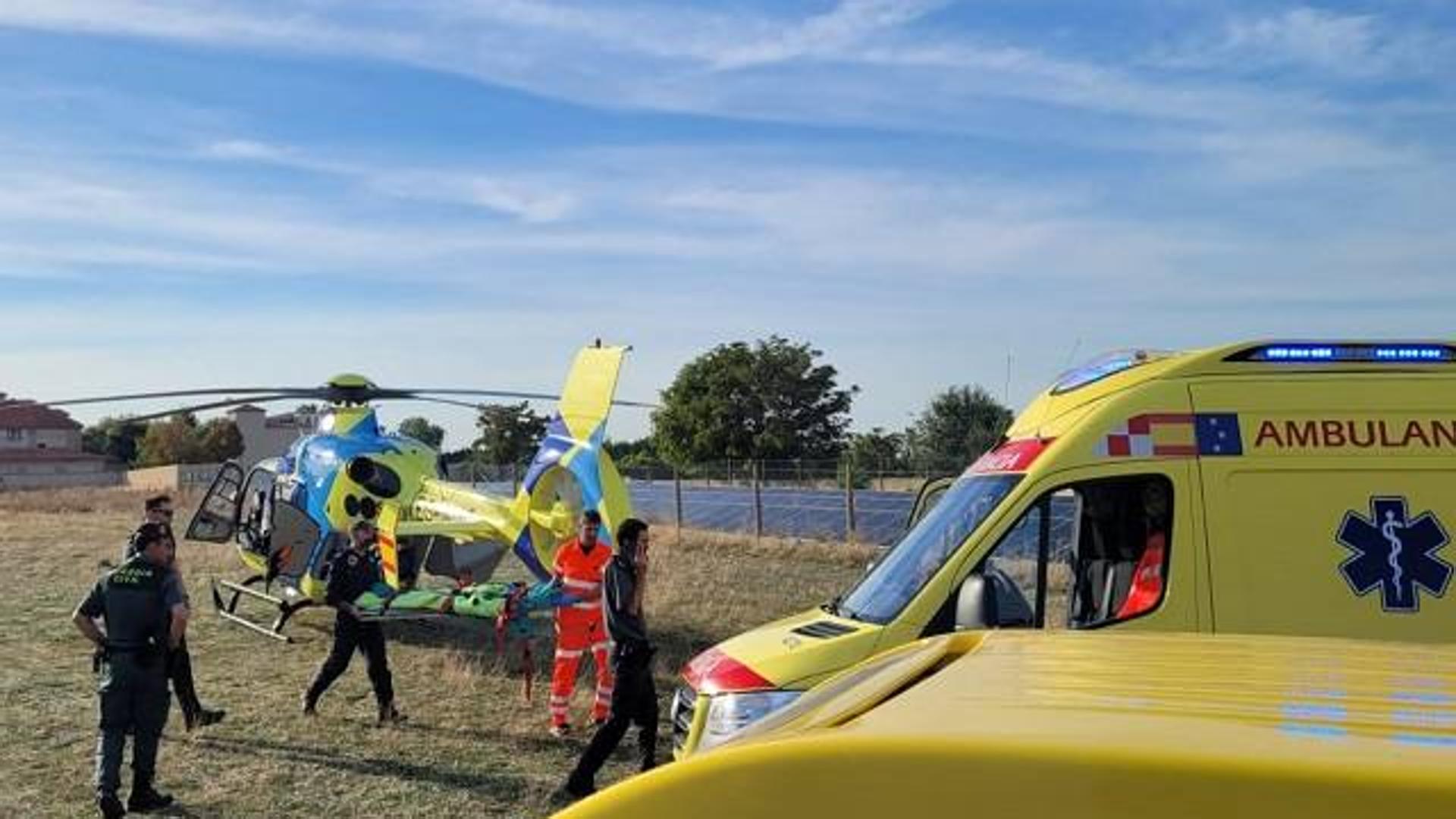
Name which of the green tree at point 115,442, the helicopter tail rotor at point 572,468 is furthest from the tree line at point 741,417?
the helicopter tail rotor at point 572,468

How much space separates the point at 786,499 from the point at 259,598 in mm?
14344

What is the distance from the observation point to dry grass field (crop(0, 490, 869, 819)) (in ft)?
30.0

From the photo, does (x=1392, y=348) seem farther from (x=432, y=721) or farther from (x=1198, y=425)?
(x=432, y=721)

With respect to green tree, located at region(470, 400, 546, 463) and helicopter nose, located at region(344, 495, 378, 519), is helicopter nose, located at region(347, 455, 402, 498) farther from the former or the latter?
green tree, located at region(470, 400, 546, 463)

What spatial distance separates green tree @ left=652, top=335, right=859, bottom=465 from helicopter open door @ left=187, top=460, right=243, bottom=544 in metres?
47.4

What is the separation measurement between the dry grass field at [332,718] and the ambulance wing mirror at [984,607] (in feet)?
12.6

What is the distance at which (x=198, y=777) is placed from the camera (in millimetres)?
9664

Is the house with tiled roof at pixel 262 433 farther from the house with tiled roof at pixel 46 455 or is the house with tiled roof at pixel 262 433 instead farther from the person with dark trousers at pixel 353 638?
the house with tiled roof at pixel 46 455

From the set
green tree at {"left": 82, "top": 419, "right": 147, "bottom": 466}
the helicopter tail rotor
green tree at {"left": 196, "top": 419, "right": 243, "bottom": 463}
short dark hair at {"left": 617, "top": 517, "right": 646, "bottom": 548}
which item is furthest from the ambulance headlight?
green tree at {"left": 82, "top": 419, "right": 147, "bottom": 466}

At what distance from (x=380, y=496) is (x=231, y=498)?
3.38 meters

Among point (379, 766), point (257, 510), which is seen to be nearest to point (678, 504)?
point (257, 510)

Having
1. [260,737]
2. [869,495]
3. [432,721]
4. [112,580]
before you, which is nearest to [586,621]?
[432,721]

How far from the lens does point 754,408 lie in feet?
220

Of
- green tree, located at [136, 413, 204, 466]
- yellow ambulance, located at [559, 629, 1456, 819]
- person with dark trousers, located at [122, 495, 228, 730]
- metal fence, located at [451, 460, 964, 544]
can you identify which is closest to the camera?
yellow ambulance, located at [559, 629, 1456, 819]
